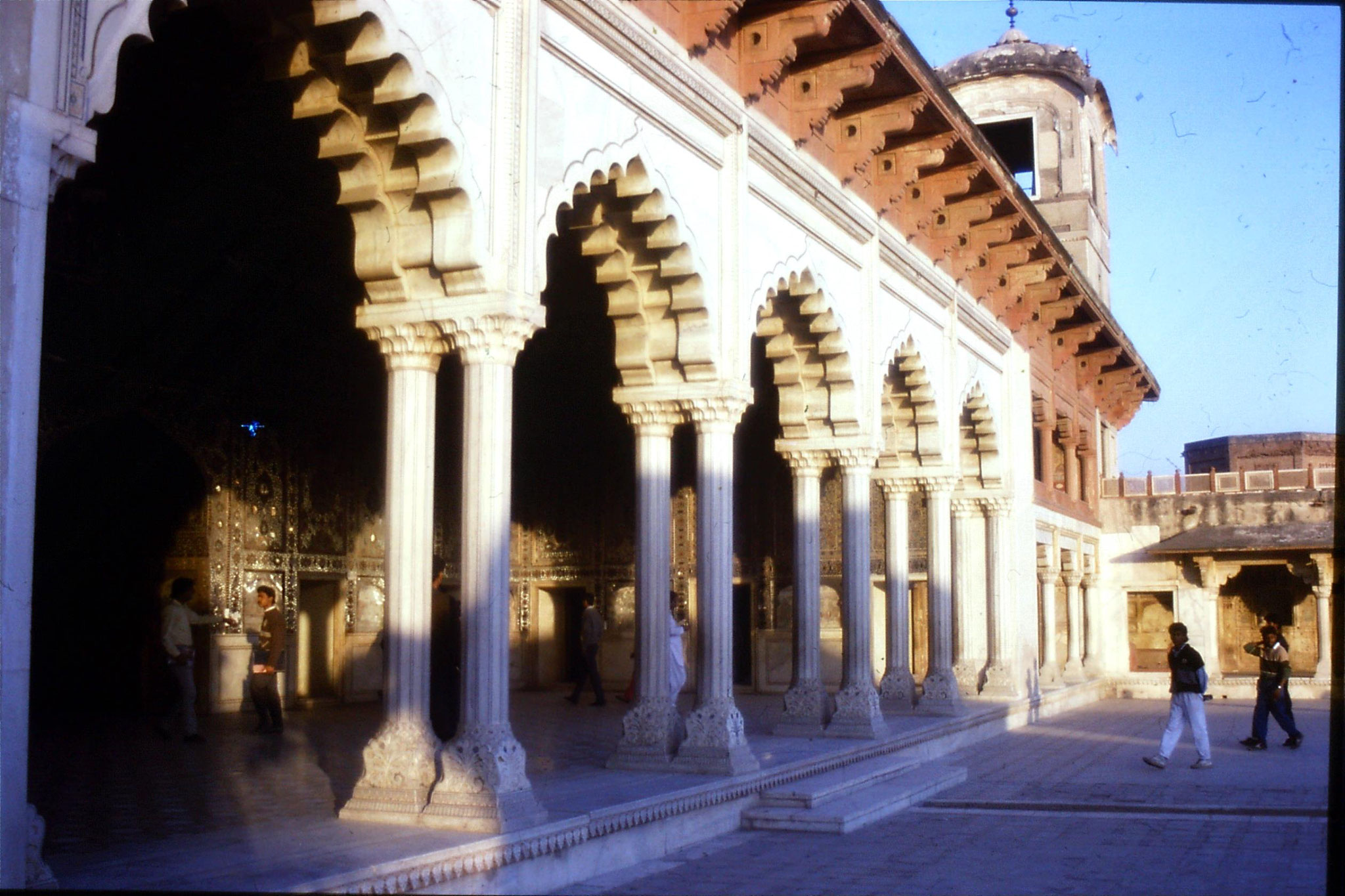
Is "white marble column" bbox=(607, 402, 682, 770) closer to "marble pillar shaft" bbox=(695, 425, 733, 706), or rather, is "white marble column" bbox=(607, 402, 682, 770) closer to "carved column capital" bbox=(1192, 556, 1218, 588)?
"marble pillar shaft" bbox=(695, 425, 733, 706)

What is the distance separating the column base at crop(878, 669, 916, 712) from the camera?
14.7 metres

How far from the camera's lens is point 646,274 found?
932 centimetres

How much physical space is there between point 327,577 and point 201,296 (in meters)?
3.81

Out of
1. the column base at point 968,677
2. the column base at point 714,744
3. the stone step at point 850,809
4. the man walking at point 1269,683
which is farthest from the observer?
the column base at point 968,677

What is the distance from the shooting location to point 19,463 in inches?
172

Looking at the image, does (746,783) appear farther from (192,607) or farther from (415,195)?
(192,607)

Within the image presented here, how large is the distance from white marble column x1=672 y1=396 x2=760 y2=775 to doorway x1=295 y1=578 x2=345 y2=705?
6894mm

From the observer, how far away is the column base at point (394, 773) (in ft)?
22.0

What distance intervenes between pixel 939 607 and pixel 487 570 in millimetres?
9227

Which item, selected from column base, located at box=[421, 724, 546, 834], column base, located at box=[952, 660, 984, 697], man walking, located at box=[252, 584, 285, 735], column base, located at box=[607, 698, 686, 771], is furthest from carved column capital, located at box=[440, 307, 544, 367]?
column base, located at box=[952, 660, 984, 697]

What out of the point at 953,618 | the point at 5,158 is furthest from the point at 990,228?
the point at 5,158

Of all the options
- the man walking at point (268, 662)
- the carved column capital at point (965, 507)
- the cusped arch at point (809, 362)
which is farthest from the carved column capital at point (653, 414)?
the carved column capital at point (965, 507)

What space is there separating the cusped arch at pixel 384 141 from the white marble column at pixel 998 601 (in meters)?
11.9

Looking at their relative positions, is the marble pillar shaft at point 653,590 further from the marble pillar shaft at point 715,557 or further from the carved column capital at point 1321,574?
the carved column capital at point 1321,574
